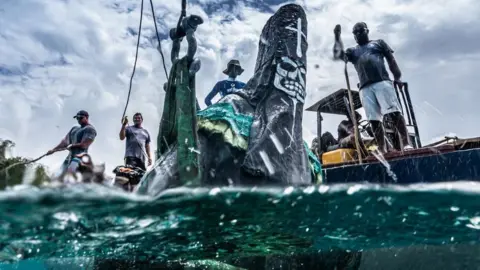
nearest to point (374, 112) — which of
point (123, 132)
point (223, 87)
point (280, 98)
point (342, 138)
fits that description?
point (342, 138)

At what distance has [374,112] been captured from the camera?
735 centimetres

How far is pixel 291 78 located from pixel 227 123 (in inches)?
40.6

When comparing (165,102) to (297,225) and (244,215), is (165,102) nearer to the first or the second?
(244,215)

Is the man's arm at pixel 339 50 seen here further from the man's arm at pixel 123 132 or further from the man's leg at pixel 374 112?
the man's arm at pixel 123 132

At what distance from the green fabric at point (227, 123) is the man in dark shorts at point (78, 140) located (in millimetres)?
3252

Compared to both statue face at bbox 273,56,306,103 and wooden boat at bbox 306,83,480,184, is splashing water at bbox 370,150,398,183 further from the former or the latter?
statue face at bbox 273,56,306,103

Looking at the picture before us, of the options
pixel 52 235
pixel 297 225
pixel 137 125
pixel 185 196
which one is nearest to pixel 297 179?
pixel 297 225

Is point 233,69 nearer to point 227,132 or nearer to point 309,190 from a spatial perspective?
point 227,132

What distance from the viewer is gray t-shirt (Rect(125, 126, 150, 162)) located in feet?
26.8

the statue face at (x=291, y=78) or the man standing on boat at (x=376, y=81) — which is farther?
the man standing on boat at (x=376, y=81)

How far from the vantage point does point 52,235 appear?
4363 mm

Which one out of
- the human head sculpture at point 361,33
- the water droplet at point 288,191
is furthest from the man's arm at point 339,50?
the water droplet at point 288,191

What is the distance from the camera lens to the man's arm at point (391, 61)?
7469 mm

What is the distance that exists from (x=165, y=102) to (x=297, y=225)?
197cm
